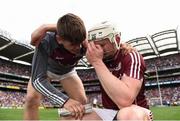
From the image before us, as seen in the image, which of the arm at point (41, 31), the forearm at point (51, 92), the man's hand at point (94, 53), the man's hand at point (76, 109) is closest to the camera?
the man's hand at point (94, 53)

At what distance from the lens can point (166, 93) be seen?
60.2 meters

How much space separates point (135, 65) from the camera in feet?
11.2

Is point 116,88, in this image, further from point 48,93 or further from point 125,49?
point 48,93

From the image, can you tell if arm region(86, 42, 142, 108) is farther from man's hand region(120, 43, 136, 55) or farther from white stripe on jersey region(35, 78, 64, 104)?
white stripe on jersey region(35, 78, 64, 104)

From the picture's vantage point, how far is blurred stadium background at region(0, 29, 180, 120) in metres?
49.8

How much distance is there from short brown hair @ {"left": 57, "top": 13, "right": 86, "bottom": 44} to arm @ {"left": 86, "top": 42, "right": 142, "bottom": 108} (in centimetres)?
31

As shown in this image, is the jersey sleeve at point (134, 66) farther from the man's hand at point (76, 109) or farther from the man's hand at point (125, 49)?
the man's hand at point (76, 109)

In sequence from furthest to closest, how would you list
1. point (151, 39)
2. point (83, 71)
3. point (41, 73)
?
1. point (83, 71)
2. point (151, 39)
3. point (41, 73)

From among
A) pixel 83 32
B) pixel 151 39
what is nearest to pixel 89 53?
pixel 83 32

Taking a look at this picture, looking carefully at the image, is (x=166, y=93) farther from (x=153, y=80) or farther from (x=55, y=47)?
(x=55, y=47)

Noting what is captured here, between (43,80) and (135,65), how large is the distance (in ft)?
3.83

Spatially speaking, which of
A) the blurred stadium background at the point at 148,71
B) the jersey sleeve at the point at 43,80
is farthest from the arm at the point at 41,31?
the blurred stadium background at the point at 148,71

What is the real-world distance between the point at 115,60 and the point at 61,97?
71cm

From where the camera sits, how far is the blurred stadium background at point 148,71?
4984 cm
